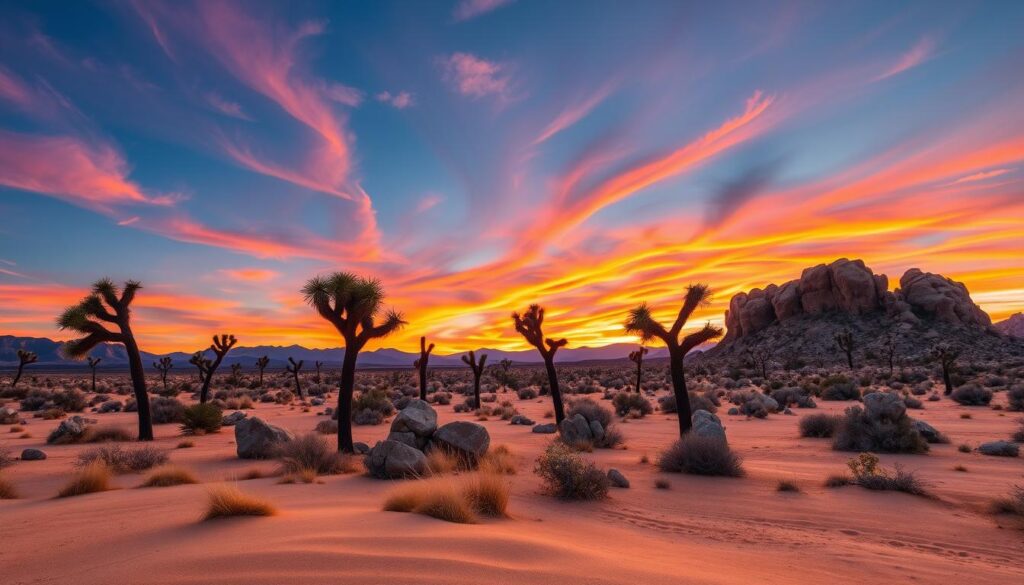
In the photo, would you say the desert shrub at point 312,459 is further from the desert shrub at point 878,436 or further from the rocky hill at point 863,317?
the rocky hill at point 863,317

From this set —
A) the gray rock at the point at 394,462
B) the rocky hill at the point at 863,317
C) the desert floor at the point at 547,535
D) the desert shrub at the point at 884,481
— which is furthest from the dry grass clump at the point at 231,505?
the rocky hill at the point at 863,317

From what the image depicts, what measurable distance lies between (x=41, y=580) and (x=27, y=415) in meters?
31.9

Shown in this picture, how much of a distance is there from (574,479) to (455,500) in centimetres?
324

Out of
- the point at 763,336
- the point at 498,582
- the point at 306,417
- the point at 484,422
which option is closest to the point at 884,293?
the point at 763,336

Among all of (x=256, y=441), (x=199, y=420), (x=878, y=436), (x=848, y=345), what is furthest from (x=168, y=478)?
(x=848, y=345)

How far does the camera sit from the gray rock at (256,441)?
15.1m

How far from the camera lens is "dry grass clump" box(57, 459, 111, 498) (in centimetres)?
917

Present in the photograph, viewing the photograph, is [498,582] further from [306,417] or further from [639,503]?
[306,417]

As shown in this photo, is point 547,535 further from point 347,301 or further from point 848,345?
point 848,345

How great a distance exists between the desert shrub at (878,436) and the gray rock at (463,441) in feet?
34.7

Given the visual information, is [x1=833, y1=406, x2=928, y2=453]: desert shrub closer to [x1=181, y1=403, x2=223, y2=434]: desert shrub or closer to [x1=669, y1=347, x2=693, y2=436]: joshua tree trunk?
[x1=669, y1=347, x2=693, y2=436]: joshua tree trunk

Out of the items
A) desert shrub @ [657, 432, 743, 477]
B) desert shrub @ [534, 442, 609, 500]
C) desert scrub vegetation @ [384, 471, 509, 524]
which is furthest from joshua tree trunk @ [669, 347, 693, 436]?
desert scrub vegetation @ [384, 471, 509, 524]

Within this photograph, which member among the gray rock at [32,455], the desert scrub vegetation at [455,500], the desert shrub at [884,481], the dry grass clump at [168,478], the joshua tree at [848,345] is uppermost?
the joshua tree at [848,345]

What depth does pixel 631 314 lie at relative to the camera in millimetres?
17828
